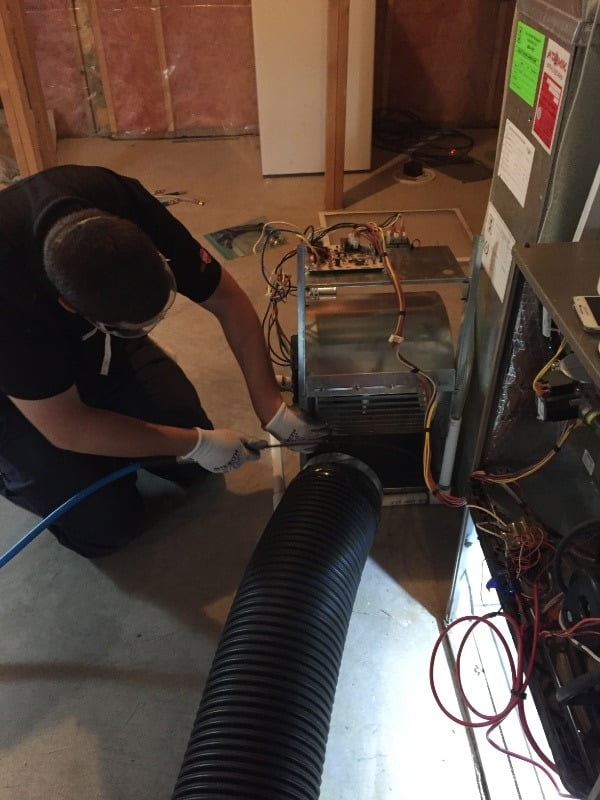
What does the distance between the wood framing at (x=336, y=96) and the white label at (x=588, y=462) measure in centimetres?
208

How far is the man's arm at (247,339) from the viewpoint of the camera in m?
1.51

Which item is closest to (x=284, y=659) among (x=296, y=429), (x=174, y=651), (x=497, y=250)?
(x=174, y=651)

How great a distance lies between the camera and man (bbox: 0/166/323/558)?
100cm

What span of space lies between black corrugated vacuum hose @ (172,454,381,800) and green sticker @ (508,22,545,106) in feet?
2.52

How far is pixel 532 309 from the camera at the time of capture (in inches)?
41.2

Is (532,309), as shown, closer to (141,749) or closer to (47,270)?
(47,270)

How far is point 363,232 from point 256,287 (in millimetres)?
1119

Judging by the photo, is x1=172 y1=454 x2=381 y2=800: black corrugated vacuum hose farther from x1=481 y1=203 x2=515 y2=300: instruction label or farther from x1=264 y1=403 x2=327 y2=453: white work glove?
x1=481 y1=203 x2=515 y2=300: instruction label

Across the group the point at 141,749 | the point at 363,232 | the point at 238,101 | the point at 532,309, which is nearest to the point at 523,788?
the point at 141,749

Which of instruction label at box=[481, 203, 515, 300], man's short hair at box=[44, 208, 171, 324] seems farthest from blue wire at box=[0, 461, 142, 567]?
instruction label at box=[481, 203, 515, 300]

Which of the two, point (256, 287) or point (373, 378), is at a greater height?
point (373, 378)

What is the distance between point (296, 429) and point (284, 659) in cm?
59

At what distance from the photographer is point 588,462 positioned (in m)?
1.19

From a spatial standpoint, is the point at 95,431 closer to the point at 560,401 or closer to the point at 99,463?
the point at 99,463
